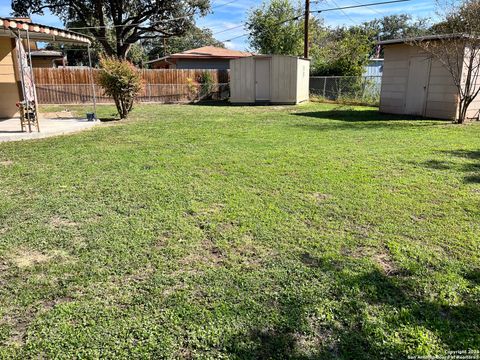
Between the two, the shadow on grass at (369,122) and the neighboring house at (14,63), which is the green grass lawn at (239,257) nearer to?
the shadow on grass at (369,122)

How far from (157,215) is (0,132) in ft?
22.7

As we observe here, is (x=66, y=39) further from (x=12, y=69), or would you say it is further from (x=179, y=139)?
(x=179, y=139)

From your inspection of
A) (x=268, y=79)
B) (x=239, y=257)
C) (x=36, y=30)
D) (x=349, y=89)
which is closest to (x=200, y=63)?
(x=268, y=79)

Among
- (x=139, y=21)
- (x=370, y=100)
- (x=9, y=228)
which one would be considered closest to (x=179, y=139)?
(x=9, y=228)

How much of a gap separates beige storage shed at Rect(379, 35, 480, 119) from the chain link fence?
12.2 feet

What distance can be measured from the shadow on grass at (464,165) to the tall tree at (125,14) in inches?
918

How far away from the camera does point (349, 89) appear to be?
1898 centimetres

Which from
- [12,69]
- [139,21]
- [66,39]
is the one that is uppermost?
[139,21]

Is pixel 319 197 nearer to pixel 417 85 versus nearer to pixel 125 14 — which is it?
pixel 417 85

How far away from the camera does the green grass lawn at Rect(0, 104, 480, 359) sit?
2.20m

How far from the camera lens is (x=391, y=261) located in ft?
9.99

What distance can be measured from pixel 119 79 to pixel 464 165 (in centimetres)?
903

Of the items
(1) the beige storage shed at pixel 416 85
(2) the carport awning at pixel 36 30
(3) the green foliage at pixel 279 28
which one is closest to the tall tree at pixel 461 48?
(1) the beige storage shed at pixel 416 85

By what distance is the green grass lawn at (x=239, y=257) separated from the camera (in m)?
2.20
